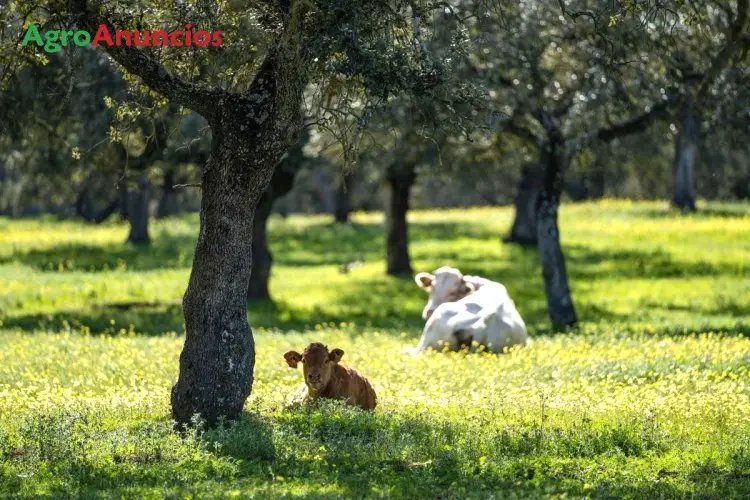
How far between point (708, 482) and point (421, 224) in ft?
166

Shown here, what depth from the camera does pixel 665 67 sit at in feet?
82.5

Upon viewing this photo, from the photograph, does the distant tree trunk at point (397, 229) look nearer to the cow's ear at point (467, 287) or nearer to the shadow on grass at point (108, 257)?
the shadow on grass at point (108, 257)

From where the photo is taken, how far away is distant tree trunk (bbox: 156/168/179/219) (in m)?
58.5

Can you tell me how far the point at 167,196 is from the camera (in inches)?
3150

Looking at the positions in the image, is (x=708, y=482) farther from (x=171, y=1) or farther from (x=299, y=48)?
(x=171, y=1)

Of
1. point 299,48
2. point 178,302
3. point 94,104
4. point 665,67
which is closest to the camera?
point 299,48

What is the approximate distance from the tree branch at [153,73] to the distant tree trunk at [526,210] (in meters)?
34.8

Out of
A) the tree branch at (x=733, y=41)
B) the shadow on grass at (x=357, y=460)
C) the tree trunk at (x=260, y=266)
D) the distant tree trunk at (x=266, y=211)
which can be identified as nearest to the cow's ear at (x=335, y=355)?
the shadow on grass at (x=357, y=460)

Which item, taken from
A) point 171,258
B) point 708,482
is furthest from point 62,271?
point 708,482

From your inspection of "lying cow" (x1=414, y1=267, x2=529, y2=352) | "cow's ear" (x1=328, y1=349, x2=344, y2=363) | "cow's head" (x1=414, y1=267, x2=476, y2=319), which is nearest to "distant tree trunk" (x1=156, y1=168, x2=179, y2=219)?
"cow's head" (x1=414, y1=267, x2=476, y2=319)

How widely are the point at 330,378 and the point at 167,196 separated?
65932 millimetres

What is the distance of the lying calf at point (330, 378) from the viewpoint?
1502cm

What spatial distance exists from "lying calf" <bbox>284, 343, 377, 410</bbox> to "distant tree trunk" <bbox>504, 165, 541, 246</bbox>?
33.5 metres

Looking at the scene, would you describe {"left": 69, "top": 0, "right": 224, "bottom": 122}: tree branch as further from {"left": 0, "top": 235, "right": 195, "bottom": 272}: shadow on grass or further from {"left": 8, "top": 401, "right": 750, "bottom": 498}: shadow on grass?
{"left": 0, "top": 235, "right": 195, "bottom": 272}: shadow on grass
